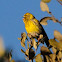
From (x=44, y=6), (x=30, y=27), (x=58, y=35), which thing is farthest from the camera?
(x=30, y=27)

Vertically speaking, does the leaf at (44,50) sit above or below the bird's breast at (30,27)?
below

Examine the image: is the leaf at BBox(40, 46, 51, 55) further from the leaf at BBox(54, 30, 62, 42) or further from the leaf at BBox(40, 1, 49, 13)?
the leaf at BBox(40, 1, 49, 13)

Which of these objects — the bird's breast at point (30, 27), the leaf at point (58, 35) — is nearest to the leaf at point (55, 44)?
the leaf at point (58, 35)

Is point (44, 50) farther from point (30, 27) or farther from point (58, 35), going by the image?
point (30, 27)

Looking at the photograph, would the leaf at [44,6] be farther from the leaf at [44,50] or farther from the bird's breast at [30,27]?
the bird's breast at [30,27]

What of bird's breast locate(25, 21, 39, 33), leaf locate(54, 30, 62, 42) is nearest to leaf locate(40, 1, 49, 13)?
leaf locate(54, 30, 62, 42)

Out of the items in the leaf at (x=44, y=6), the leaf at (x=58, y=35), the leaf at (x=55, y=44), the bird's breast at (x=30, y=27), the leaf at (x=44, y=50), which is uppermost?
the bird's breast at (x=30, y=27)

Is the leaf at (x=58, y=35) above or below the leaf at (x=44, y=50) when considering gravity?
above

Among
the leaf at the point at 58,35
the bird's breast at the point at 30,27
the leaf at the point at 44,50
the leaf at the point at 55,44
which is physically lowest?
the leaf at the point at 44,50

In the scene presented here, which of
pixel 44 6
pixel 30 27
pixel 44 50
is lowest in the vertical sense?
pixel 44 50

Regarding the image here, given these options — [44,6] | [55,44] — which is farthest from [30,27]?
[55,44]

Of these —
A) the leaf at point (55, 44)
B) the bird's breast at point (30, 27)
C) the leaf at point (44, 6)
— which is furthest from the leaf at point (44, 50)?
the bird's breast at point (30, 27)

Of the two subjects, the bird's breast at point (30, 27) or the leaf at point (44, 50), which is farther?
the bird's breast at point (30, 27)

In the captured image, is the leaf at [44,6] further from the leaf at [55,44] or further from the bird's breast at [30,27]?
the bird's breast at [30,27]
